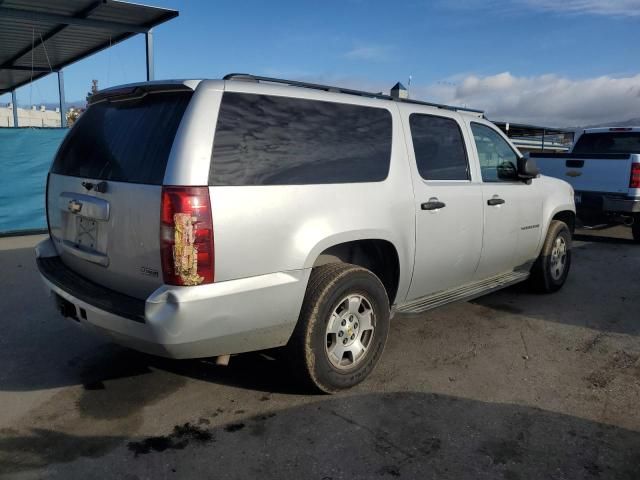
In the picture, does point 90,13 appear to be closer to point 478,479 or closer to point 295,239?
point 295,239

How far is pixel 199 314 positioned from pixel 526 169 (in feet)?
11.6

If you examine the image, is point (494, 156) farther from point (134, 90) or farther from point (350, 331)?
point (134, 90)

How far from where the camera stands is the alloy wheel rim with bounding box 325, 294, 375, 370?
3.45m

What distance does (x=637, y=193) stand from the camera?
838 centimetres

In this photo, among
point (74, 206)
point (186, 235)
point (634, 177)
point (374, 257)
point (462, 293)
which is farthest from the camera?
point (634, 177)

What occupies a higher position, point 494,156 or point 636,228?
point 494,156

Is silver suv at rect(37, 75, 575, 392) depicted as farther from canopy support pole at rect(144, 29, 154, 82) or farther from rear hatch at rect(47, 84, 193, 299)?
canopy support pole at rect(144, 29, 154, 82)

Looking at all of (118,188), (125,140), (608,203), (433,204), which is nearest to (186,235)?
(118,188)

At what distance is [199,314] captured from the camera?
9.03ft

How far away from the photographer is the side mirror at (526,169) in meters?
4.98

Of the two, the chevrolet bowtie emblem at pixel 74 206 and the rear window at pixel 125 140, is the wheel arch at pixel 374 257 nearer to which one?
the rear window at pixel 125 140

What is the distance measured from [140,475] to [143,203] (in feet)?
4.50

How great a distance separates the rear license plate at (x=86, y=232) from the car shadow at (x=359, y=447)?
1.11 metres

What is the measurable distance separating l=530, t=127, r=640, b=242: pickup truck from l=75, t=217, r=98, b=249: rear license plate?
8.08 meters
